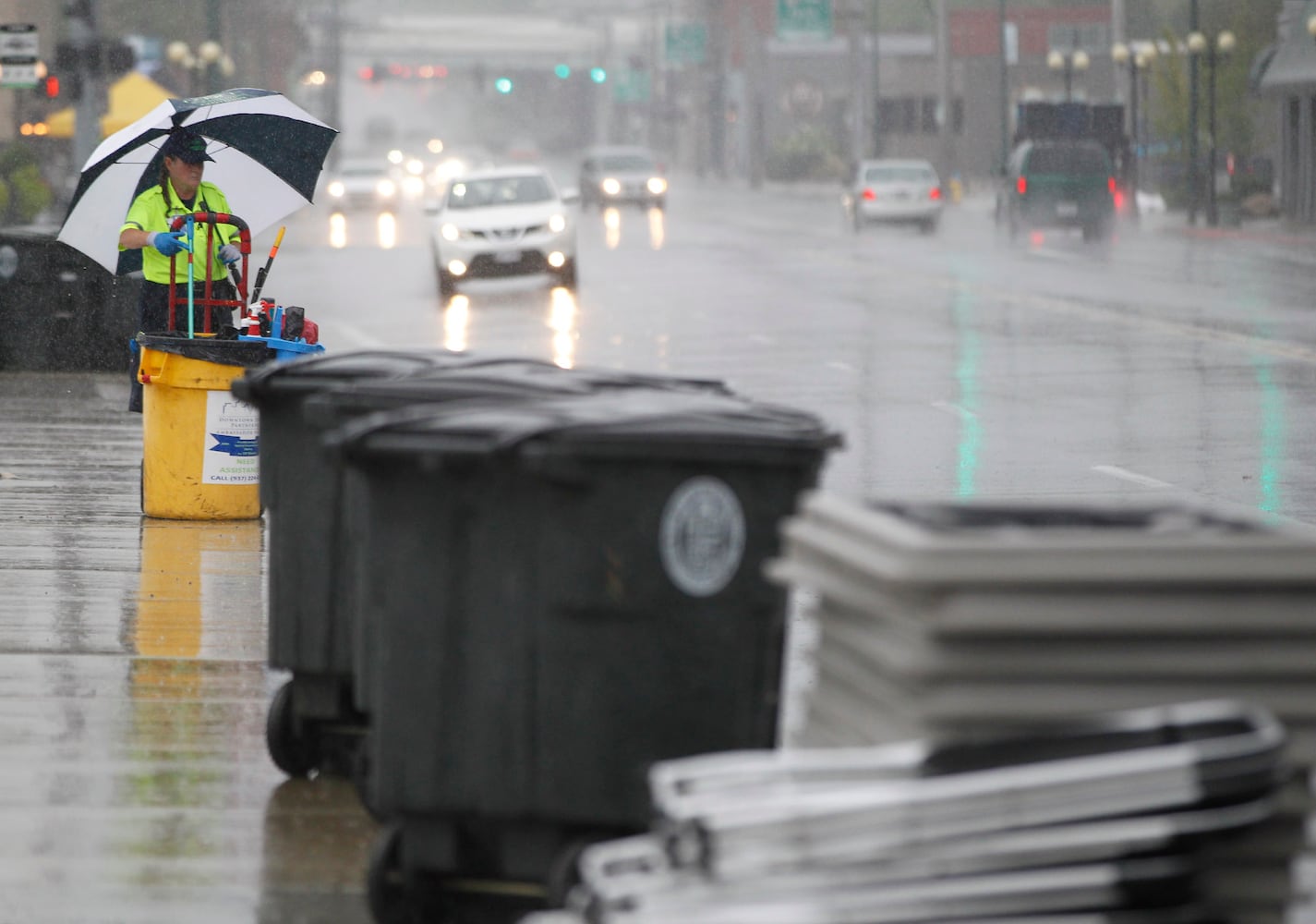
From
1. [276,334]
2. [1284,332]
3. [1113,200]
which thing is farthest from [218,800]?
[1113,200]

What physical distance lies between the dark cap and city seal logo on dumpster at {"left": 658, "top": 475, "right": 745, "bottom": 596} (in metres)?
6.67

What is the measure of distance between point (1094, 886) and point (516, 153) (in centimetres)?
14890

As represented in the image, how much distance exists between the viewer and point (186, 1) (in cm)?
7550

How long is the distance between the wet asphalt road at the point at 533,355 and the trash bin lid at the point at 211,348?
0.81 metres

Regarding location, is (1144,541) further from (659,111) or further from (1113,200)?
(659,111)

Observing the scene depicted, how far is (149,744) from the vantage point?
6.62m

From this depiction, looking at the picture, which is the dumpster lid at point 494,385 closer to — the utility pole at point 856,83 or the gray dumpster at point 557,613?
the gray dumpster at point 557,613

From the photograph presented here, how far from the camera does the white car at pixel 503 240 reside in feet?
101

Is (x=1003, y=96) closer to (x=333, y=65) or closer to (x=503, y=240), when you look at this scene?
(x=503, y=240)

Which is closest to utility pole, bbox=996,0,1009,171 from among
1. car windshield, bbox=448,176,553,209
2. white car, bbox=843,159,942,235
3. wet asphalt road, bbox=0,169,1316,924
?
white car, bbox=843,159,942,235

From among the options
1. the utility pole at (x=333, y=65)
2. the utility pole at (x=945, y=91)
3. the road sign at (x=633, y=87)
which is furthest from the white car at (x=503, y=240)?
the road sign at (x=633, y=87)

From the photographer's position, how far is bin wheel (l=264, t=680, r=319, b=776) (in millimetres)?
6250

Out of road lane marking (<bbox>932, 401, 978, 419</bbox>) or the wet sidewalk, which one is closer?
the wet sidewalk

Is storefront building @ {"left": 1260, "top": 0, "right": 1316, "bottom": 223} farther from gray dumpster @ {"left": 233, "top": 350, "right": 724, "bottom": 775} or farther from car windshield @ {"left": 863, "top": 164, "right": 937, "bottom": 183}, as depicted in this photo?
gray dumpster @ {"left": 233, "top": 350, "right": 724, "bottom": 775}
